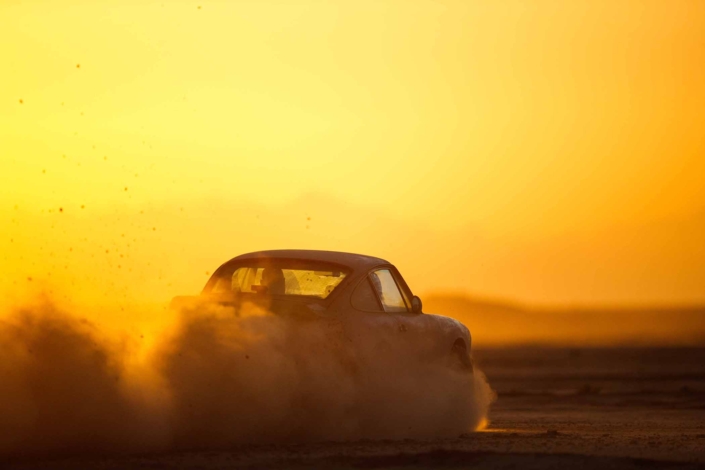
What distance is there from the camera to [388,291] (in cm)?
1538

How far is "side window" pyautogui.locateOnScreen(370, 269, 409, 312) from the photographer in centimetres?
1501

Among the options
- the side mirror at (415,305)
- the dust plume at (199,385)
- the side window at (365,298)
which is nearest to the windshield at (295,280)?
the side window at (365,298)

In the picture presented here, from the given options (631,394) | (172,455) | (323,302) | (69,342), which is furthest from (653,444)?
(631,394)

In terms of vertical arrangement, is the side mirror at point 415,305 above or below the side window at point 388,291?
below

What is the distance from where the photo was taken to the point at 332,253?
15.3 metres

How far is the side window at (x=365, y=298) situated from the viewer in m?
14.3

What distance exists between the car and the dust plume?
203 millimetres

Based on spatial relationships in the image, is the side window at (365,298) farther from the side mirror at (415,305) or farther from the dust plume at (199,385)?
the side mirror at (415,305)

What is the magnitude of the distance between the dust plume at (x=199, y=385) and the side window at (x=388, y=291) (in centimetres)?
61

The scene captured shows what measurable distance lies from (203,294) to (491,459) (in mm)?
4848

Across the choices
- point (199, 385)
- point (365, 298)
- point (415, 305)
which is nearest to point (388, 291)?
point (415, 305)

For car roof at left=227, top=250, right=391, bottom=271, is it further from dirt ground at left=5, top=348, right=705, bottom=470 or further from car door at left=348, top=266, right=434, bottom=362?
dirt ground at left=5, top=348, right=705, bottom=470

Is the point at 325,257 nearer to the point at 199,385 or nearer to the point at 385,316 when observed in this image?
the point at 385,316

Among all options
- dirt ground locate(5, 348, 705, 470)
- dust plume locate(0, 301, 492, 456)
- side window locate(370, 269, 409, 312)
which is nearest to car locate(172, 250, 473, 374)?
side window locate(370, 269, 409, 312)
